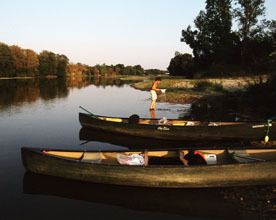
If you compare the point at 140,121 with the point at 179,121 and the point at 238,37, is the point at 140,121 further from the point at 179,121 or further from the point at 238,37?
the point at 238,37

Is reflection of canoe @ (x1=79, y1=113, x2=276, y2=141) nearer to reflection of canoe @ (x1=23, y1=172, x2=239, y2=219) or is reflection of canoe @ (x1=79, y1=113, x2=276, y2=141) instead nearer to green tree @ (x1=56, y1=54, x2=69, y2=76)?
reflection of canoe @ (x1=23, y1=172, x2=239, y2=219)

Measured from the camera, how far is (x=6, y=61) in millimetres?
80875

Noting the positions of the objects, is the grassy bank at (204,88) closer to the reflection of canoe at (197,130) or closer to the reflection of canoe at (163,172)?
the reflection of canoe at (197,130)

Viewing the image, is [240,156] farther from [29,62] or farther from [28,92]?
[29,62]

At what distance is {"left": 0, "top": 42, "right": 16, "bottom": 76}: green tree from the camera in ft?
262

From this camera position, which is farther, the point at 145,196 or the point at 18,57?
the point at 18,57

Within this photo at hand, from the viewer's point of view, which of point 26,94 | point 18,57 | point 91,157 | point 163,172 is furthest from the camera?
point 18,57

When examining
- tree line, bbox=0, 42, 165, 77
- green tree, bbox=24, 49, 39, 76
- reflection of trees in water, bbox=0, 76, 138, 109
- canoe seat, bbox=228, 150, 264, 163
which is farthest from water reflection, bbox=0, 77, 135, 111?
green tree, bbox=24, 49, 39, 76

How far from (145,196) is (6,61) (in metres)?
90.6

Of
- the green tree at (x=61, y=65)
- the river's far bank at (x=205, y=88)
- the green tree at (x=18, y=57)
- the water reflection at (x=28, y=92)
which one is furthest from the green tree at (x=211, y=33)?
the green tree at (x=61, y=65)

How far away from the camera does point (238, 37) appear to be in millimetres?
44500

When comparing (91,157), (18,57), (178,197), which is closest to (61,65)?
(18,57)

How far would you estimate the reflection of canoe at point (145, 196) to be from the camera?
5.98 metres

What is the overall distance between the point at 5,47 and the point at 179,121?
89.7 m
